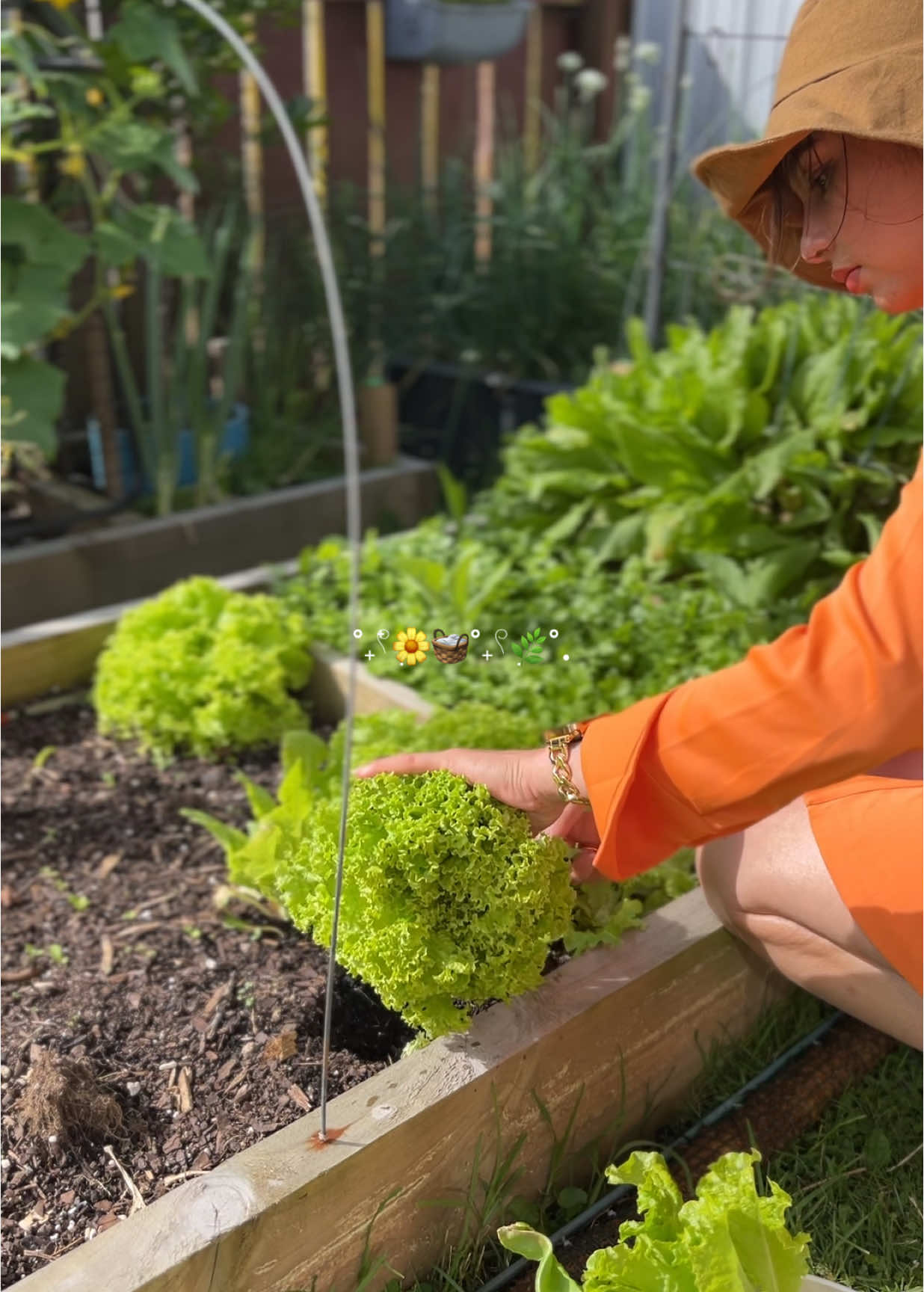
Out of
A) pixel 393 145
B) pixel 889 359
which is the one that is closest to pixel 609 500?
pixel 889 359

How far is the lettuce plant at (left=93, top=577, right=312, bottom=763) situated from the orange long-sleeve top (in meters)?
1.35

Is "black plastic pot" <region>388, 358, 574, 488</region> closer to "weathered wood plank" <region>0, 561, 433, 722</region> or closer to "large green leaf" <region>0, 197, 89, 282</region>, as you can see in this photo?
"large green leaf" <region>0, 197, 89, 282</region>

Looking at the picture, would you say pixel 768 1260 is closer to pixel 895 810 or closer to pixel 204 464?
pixel 895 810

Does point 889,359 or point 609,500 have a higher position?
point 889,359

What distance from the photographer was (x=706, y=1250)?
1.43 meters

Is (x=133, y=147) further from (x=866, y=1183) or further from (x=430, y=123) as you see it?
(x=866, y=1183)

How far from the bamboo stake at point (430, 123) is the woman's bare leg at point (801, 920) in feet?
15.4

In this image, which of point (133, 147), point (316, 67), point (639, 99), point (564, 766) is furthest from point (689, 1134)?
point (316, 67)

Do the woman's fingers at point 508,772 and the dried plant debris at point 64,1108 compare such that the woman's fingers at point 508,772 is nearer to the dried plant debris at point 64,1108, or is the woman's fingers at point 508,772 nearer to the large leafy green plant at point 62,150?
the dried plant debris at point 64,1108

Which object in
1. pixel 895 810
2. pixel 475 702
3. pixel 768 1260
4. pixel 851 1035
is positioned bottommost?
pixel 851 1035

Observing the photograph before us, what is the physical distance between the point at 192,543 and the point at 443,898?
255 cm

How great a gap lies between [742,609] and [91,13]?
302 cm

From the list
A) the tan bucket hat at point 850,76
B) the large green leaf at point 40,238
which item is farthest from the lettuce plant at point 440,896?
the large green leaf at point 40,238

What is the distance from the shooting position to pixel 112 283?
4480 millimetres
